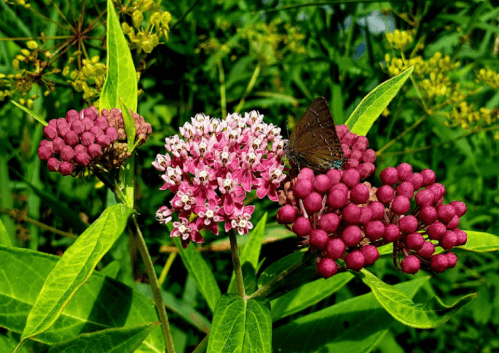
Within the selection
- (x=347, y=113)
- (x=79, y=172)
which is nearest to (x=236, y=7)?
(x=347, y=113)

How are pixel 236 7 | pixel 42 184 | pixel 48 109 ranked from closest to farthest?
pixel 48 109 < pixel 42 184 < pixel 236 7

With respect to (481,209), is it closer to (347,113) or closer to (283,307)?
(347,113)

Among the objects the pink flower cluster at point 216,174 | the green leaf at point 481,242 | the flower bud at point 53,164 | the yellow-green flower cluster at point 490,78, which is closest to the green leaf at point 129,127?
the pink flower cluster at point 216,174

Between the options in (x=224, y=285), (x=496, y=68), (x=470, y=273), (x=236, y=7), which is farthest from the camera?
(x=236, y=7)

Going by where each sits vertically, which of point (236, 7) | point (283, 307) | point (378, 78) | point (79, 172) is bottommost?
point (283, 307)

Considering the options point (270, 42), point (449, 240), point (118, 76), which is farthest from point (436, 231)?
point (270, 42)

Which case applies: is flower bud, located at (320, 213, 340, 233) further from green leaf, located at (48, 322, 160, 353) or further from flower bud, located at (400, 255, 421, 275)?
green leaf, located at (48, 322, 160, 353)

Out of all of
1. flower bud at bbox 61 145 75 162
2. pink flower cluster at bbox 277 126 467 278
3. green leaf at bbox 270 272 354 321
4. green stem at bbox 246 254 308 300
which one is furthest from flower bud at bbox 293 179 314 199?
flower bud at bbox 61 145 75 162
